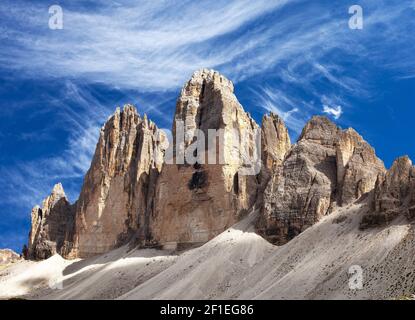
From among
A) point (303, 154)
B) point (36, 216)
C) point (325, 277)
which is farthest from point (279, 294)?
point (36, 216)

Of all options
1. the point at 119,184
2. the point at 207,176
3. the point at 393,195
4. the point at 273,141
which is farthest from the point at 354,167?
the point at 119,184

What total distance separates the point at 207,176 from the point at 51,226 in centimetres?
4488

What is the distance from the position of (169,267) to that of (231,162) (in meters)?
19.2

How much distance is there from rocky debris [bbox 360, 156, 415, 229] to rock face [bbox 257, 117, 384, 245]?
31.5ft

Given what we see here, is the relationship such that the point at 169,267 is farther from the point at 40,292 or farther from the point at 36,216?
the point at 36,216

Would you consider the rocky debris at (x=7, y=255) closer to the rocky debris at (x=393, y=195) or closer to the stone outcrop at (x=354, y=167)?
the stone outcrop at (x=354, y=167)

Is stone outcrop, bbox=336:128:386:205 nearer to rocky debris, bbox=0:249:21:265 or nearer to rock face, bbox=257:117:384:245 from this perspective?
rock face, bbox=257:117:384:245

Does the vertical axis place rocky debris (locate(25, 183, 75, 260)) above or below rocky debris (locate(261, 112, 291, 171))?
below

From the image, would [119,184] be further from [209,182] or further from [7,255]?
[7,255]

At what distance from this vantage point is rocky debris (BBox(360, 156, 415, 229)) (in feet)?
238

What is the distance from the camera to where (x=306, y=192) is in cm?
8931

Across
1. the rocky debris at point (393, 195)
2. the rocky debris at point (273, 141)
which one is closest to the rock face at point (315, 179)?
the rocky debris at point (393, 195)

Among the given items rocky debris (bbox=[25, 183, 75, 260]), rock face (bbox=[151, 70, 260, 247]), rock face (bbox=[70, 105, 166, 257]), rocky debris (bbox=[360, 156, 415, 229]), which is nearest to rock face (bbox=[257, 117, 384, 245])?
rocky debris (bbox=[360, 156, 415, 229])

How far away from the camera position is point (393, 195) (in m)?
74.3
